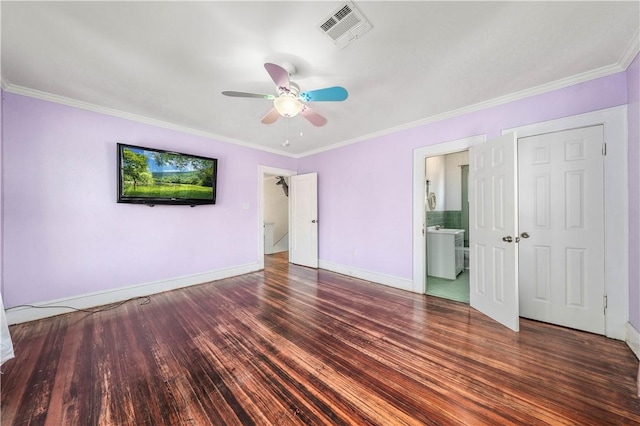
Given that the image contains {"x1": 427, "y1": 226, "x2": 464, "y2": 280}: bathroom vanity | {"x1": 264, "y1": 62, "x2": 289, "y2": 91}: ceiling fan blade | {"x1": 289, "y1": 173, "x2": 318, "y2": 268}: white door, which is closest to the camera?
{"x1": 264, "y1": 62, "x2": 289, "y2": 91}: ceiling fan blade

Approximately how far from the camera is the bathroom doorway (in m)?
3.66

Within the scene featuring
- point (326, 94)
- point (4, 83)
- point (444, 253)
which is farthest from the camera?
point (444, 253)

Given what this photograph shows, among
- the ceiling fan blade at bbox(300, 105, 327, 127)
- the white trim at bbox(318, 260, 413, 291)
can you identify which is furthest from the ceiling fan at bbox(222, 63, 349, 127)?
the white trim at bbox(318, 260, 413, 291)

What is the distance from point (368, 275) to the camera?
3951 millimetres

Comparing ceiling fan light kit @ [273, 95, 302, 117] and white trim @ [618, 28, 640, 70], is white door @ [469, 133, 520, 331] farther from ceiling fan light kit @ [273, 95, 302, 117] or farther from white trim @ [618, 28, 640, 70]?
ceiling fan light kit @ [273, 95, 302, 117]

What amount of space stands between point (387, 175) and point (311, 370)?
2.92 meters

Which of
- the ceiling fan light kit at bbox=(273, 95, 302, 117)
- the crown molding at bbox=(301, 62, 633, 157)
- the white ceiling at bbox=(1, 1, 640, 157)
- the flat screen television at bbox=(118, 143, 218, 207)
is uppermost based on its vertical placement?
the white ceiling at bbox=(1, 1, 640, 157)

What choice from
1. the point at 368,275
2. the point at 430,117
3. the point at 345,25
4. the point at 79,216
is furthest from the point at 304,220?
the point at 345,25

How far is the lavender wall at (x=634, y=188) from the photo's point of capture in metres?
1.88

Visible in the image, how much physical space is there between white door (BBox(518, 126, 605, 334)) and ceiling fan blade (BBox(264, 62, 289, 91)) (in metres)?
2.64

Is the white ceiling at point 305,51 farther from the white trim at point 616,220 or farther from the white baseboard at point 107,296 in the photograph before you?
the white baseboard at point 107,296

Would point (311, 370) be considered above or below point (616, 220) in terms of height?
below

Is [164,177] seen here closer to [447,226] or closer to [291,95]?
[291,95]

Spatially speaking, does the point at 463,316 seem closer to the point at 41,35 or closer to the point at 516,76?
the point at 516,76
